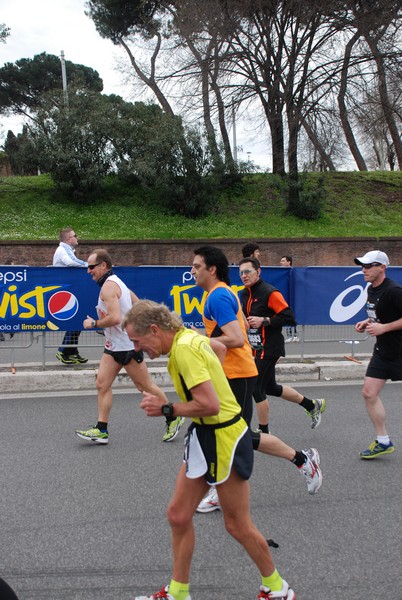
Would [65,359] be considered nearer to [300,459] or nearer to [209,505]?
[209,505]

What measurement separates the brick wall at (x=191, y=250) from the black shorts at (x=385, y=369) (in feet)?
57.9

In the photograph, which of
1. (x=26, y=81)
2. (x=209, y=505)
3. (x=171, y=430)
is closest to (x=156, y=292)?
(x=171, y=430)

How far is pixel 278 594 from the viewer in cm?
306

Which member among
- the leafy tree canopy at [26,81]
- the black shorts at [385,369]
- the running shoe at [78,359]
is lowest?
the running shoe at [78,359]

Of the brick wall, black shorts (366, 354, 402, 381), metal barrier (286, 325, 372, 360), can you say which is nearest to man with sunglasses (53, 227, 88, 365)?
metal barrier (286, 325, 372, 360)

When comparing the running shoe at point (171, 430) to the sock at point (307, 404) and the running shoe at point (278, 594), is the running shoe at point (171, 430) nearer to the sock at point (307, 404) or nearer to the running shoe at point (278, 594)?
the sock at point (307, 404)

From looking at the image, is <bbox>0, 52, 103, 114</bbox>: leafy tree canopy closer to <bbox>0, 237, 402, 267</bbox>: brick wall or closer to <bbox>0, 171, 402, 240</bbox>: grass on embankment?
<bbox>0, 171, 402, 240</bbox>: grass on embankment

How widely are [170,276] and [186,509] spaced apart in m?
6.65

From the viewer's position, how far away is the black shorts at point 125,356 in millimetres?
5914

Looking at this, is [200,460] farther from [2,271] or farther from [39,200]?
[39,200]

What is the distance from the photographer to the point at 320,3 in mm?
25938

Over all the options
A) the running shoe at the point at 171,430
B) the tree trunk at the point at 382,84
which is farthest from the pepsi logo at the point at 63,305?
the tree trunk at the point at 382,84

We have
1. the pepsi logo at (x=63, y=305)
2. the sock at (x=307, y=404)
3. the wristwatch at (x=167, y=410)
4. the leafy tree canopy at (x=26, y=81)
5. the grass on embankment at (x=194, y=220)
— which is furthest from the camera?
the leafy tree canopy at (x=26, y=81)

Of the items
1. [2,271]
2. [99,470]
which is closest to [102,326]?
[99,470]
